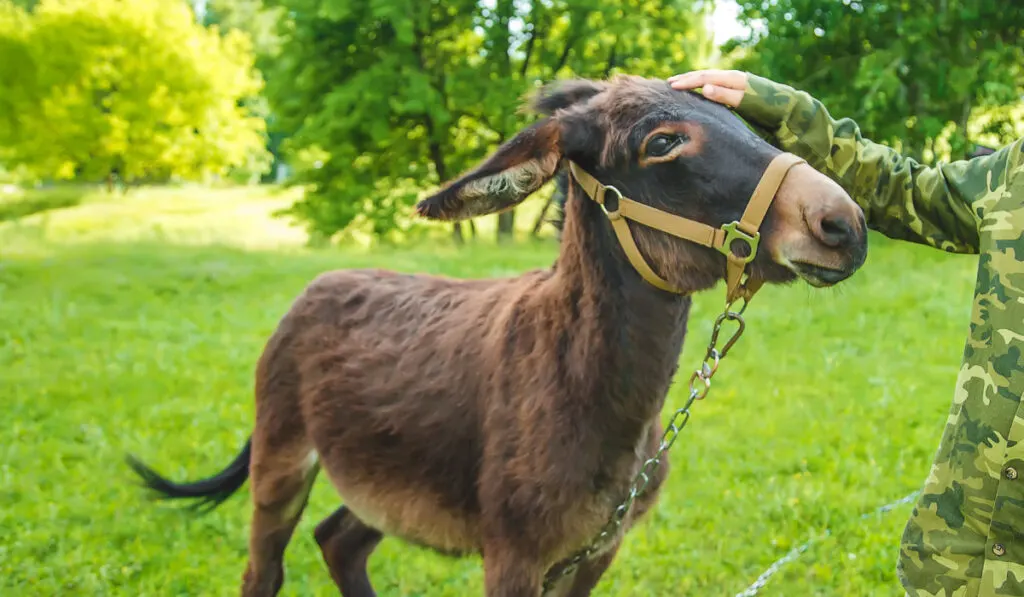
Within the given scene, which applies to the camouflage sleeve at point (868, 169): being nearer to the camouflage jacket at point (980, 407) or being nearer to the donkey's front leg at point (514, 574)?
the camouflage jacket at point (980, 407)

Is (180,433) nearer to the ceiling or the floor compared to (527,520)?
nearer to the floor

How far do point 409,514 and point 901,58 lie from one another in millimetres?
14665

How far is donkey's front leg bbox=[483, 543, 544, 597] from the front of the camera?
254cm

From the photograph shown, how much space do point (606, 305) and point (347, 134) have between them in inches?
685

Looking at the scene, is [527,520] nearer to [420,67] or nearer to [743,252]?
[743,252]

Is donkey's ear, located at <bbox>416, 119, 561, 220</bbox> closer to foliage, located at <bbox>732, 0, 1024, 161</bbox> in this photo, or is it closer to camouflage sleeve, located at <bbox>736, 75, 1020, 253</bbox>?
camouflage sleeve, located at <bbox>736, 75, 1020, 253</bbox>

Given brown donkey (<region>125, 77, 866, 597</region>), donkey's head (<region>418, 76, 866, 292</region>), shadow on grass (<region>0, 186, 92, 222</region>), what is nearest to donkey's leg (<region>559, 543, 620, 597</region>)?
brown donkey (<region>125, 77, 866, 597</region>)

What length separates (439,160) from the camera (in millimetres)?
21094

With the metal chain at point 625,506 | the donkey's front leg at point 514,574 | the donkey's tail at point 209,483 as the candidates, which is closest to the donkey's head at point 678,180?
the metal chain at point 625,506

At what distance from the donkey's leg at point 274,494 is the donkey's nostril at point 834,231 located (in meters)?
2.35

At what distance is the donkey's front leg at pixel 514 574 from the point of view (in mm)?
2541

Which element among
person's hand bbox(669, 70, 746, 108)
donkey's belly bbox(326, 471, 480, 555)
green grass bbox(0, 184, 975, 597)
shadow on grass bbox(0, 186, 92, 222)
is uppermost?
person's hand bbox(669, 70, 746, 108)

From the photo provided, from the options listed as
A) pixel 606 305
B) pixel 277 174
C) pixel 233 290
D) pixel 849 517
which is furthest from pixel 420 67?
pixel 277 174

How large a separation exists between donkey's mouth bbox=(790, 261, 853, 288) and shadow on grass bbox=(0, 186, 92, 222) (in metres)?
33.8
